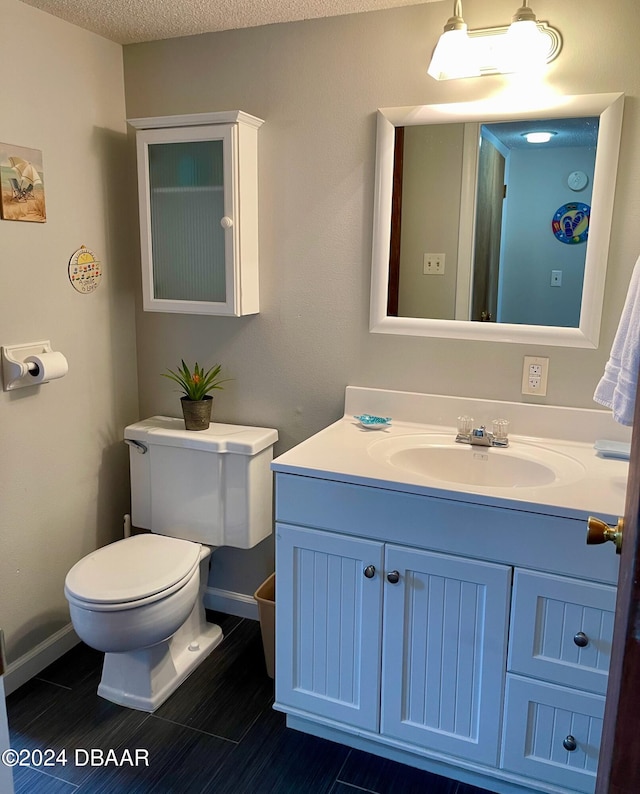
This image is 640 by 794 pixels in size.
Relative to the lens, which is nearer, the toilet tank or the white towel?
the white towel

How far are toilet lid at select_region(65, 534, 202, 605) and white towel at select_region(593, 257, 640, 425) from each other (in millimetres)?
1305

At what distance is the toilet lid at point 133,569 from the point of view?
186 cm

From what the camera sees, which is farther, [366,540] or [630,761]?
[366,540]

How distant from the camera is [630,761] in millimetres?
754

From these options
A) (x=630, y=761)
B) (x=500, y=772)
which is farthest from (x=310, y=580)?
(x=630, y=761)

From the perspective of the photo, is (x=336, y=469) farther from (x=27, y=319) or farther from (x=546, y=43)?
(x=546, y=43)

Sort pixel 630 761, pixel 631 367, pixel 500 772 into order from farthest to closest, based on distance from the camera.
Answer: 1. pixel 500 772
2. pixel 631 367
3. pixel 630 761

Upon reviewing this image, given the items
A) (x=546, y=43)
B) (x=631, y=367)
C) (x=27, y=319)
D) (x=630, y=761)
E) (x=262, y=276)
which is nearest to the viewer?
(x=630, y=761)

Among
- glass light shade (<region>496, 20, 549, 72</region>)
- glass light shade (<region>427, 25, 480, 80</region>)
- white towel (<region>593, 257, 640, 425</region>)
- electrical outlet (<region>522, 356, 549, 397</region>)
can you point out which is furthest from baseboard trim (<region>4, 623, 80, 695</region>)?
glass light shade (<region>496, 20, 549, 72</region>)

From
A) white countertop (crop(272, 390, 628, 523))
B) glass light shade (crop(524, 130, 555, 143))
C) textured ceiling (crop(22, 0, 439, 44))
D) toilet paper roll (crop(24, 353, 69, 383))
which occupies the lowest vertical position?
white countertop (crop(272, 390, 628, 523))

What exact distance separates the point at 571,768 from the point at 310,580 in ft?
2.51

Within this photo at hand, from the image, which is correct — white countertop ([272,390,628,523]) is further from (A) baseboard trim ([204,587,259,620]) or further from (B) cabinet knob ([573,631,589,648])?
(A) baseboard trim ([204,587,259,620])

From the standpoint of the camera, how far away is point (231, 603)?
2.55 m

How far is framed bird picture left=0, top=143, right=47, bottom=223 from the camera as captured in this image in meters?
1.93
